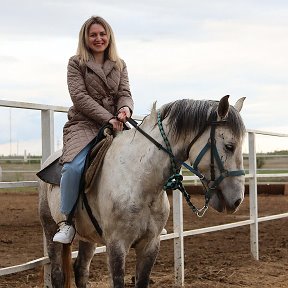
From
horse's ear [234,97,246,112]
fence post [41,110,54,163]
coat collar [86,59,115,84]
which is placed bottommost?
fence post [41,110,54,163]

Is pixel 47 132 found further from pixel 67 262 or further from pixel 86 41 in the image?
pixel 67 262

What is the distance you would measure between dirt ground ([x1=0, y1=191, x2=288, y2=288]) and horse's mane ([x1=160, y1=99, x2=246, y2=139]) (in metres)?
1.88

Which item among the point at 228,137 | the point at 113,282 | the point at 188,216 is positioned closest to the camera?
the point at 228,137

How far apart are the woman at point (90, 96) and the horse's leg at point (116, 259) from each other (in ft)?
1.26

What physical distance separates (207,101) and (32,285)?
2.92 m

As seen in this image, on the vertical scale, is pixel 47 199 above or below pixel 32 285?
above

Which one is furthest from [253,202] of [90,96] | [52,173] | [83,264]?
[90,96]

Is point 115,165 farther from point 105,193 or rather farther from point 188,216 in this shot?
point 188,216

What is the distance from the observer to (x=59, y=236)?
164 inches

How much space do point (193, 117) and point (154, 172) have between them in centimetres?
42

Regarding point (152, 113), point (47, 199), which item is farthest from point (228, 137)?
point (47, 199)

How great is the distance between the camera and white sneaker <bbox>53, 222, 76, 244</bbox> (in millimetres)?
4156

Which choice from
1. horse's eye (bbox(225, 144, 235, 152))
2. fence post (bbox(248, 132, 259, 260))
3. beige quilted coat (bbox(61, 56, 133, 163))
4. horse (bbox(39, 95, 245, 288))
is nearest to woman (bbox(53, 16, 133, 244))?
beige quilted coat (bbox(61, 56, 133, 163))

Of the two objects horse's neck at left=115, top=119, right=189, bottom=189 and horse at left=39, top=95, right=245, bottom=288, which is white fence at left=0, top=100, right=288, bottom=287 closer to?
horse at left=39, top=95, right=245, bottom=288
